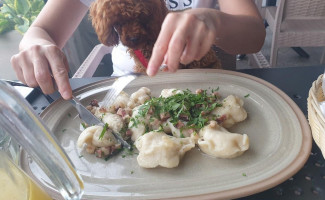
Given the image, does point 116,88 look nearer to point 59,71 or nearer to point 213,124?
point 59,71

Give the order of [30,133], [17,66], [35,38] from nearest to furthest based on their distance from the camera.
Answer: [30,133] < [17,66] < [35,38]

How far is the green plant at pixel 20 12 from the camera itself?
1653 millimetres

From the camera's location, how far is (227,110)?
0.69m

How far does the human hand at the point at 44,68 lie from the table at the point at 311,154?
0.28ft

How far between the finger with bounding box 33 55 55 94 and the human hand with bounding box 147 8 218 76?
0.93ft

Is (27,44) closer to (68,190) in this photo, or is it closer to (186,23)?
(186,23)

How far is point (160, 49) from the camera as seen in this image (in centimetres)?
62

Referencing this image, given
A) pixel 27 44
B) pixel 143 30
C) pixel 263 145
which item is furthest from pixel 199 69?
pixel 27 44

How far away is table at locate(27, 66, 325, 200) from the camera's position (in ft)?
1.72

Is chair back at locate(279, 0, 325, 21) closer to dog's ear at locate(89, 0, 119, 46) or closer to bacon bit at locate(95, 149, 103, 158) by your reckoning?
dog's ear at locate(89, 0, 119, 46)

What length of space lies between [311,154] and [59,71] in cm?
60

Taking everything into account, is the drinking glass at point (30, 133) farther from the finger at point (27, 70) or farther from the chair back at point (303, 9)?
the chair back at point (303, 9)

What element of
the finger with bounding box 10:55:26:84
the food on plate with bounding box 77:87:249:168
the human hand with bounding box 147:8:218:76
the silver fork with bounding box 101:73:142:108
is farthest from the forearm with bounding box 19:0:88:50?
the human hand with bounding box 147:8:218:76

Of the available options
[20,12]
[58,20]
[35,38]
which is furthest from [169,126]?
[20,12]
